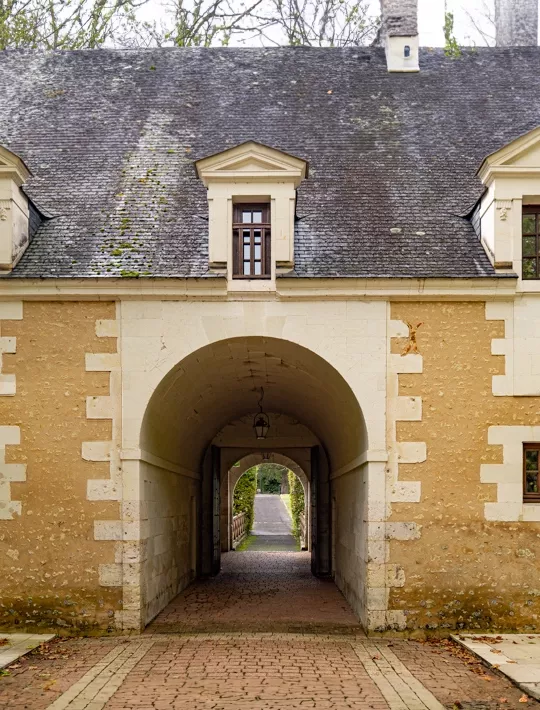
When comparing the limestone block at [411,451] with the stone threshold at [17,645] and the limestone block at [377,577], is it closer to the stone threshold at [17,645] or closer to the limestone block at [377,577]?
the limestone block at [377,577]

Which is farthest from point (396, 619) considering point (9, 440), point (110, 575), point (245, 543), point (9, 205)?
point (245, 543)

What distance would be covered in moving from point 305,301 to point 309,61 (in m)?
6.51

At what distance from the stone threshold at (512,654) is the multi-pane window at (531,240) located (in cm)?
408

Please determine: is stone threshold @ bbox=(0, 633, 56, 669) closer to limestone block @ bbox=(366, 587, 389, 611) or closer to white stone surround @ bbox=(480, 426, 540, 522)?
limestone block @ bbox=(366, 587, 389, 611)

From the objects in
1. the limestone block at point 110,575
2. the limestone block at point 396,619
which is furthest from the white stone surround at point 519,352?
the limestone block at point 110,575

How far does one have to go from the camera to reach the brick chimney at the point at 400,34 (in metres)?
15.0

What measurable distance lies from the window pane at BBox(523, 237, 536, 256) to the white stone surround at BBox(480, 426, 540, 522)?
2.07m

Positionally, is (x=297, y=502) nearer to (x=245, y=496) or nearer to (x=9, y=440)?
(x=245, y=496)

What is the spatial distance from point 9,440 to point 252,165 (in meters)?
4.20

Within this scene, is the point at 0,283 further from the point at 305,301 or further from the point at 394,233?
the point at 394,233

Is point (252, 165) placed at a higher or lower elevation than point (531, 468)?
higher

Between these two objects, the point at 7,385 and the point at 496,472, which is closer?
the point at 496,472

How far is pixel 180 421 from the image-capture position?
42.5 feet

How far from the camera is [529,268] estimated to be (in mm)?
10711
